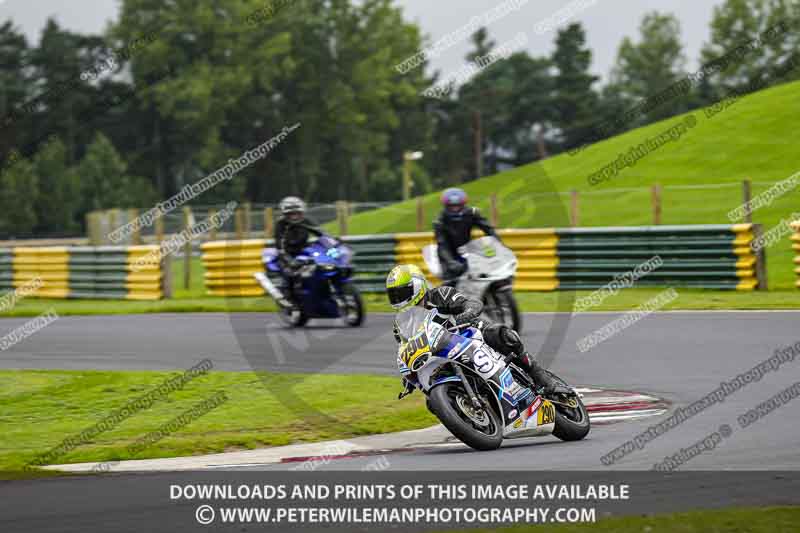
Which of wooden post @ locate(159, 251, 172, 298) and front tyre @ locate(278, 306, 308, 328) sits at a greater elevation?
wooden post @ locate(159, 251, 172, 298)

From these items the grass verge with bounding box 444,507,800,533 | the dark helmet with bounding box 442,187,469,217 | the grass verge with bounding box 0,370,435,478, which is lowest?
the grass verge with bounding box 0,370,435,478

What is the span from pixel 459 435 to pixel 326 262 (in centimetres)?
1002

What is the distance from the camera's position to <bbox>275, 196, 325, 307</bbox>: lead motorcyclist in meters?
18.8

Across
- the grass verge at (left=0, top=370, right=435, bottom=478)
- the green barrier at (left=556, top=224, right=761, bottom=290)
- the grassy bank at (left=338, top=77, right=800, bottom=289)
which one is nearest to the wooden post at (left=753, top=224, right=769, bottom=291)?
the green barrier at (left=556, top=224, right=761, bottom=290)

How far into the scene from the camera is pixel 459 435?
892 centimetres

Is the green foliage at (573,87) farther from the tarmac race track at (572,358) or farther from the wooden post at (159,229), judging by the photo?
the tarmac race track at (572,358)

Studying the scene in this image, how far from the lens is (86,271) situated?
2933cm

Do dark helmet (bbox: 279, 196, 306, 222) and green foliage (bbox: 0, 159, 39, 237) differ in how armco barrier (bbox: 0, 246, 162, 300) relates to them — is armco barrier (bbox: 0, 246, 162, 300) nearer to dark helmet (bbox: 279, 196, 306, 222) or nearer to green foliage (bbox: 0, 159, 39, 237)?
dark helmet (bbox: 279, 196, 306, 222)

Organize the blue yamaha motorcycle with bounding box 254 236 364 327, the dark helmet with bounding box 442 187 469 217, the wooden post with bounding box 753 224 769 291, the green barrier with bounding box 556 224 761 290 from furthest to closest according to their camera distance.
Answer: the green barrier with bounding box 556 224 761 290
the wooden post with bounding box 753 224 769 291
the blue yamaha motorcycle with bounding box 254 236 364 327
the dark helmet with bounding box 442 187 469 217

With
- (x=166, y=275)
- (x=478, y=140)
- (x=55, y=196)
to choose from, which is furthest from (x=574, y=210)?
(x=478, y=140)

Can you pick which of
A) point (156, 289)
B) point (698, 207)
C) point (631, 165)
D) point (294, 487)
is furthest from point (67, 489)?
point (631, 165)

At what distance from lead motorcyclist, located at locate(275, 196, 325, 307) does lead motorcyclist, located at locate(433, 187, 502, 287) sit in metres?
3.30

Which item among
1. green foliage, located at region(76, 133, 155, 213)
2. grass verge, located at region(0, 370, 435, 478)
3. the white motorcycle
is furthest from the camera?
green foliage, located at region(76, 133, 155, 213)

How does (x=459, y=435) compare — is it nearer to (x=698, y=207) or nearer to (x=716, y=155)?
(x=698, y=207)
